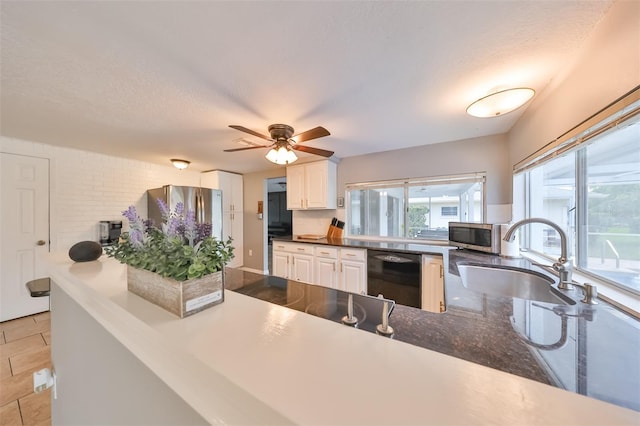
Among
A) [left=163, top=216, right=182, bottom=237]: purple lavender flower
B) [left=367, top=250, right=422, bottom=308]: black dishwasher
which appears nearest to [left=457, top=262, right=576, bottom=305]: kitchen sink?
[left=367, top=250, right=422, bottom=308]: black dishwasher

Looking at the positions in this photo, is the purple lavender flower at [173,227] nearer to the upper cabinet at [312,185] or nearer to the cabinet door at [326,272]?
the cabinet door at [326,272]

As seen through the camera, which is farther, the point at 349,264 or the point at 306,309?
the point at 349,264

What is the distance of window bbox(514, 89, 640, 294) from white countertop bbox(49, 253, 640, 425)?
4.45 feet

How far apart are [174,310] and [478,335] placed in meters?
0.89

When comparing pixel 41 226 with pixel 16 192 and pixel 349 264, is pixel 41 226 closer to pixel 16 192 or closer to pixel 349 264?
pixel 16 192

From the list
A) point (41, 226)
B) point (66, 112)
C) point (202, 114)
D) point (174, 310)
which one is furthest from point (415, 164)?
point (41, 226)

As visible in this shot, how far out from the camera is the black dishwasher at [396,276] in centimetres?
233

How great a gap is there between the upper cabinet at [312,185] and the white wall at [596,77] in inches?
91.2

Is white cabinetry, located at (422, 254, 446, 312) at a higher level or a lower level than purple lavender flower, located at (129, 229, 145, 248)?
lower

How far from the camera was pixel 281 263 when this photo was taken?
338cm

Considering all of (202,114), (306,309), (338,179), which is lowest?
(306,309)

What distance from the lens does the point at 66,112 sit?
1926 millimetres

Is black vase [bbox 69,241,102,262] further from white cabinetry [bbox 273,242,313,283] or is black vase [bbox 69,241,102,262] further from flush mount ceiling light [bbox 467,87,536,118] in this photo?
flush mount ceiling light [bbox 467,87,536,118]

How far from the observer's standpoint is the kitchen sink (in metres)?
1.44
